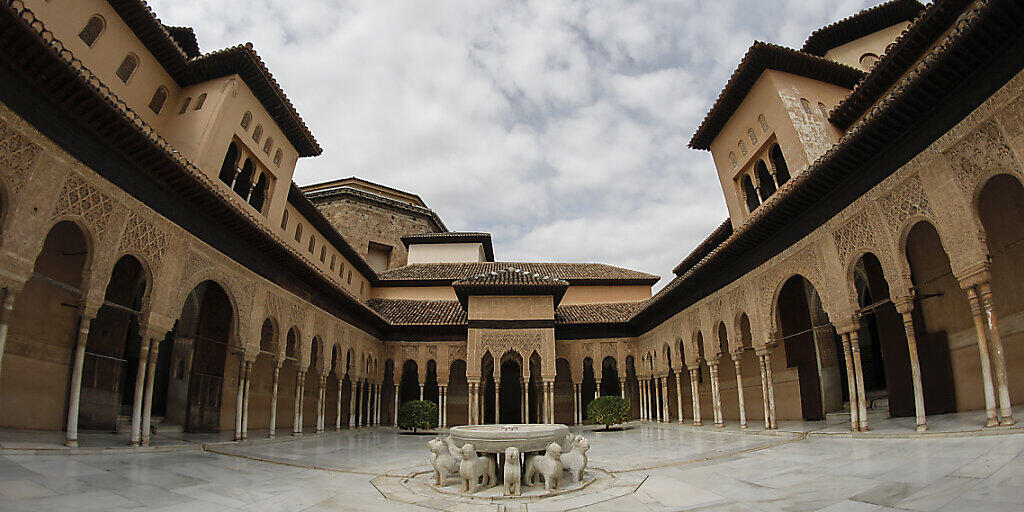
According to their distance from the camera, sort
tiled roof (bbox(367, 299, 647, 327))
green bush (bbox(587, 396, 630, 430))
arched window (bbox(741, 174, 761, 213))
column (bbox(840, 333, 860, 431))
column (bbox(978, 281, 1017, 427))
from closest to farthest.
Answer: column (bbox(978, 281, 1017, 427)) → column (bbox(840, 333, 860, 431)) → arched window (bbox(741, 174, 761, 213)) → green bush (bbox(587, 396, 630, 430)) → tiled roof (bbox(367, 299, 647, 327))

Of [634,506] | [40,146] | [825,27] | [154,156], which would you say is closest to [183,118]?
[154,156]

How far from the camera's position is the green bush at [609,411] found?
646 inches

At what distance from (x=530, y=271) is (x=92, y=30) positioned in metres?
18.3

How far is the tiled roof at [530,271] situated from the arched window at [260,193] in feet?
35.0

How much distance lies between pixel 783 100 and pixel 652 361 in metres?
10.9

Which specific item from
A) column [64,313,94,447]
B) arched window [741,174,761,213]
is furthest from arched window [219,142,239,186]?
arched window [741,174,761,213]

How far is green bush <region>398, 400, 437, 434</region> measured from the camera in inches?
677

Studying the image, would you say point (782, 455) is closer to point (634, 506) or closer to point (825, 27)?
point (634, 506)

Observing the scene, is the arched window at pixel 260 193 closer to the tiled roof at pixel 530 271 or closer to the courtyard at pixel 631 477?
the courtyard at pixel 631 477

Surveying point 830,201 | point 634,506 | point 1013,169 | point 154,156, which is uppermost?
point 154,156

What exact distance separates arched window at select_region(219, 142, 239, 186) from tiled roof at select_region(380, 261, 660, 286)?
12423 millimetres

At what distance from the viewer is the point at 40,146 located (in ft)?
23.9

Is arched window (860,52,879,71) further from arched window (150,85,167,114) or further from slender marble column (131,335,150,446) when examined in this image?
arched window (150,85,167,114)

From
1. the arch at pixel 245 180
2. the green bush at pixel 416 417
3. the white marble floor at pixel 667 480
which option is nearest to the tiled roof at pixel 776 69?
the white marble floor at pixel 667 480
